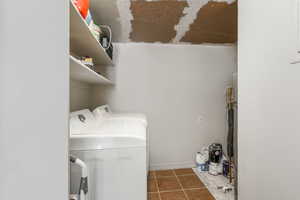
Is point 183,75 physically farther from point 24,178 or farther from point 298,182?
point 24,178

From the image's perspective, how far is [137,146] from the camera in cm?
98

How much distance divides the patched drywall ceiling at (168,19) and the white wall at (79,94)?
0.84 meters

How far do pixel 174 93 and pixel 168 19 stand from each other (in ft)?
3.92

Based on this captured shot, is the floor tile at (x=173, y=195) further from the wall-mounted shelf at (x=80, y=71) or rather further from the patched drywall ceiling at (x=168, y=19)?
the patched drywall ceiling at (x=168, y=19)

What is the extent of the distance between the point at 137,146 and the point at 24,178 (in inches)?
27.6

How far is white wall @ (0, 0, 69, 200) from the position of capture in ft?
0.91

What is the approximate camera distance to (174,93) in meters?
2.68

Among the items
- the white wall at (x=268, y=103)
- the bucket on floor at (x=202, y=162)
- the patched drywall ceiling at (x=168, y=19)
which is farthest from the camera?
the bucket on floor at (x=202, y=162)

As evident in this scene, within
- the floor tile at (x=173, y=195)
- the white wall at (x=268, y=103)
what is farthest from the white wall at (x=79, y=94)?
the white wall at (x=268, y=103)

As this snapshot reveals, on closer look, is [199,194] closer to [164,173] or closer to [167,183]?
[167,183]

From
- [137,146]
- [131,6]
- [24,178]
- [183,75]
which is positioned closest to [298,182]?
[137,146]

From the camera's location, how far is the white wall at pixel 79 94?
1786 millimetres

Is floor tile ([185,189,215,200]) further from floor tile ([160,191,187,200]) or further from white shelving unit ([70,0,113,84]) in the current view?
white shelving unit ([70,0,113,84])

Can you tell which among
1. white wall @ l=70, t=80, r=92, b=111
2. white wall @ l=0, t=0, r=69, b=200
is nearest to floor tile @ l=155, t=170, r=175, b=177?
white wall @ l=70, t=80, r=92, b=111
